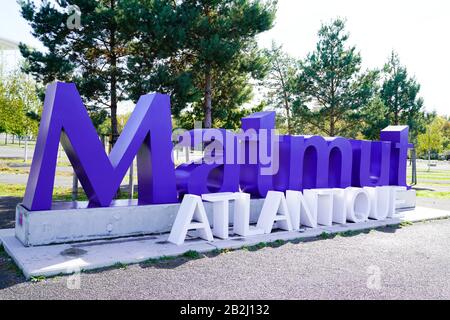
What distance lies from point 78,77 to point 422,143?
3831 cm

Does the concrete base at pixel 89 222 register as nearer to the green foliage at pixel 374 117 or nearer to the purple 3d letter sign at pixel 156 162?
the purple 3d letter sign at pixel 156 162

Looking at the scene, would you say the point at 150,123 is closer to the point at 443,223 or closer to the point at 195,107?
the point at 443,223

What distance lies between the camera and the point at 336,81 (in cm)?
2553

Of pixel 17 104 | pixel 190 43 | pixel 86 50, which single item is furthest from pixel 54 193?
pixel 17 104

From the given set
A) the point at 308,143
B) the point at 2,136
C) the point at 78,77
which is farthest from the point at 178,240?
the point at 2,136

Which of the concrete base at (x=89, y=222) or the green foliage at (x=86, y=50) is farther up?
the green foliage at (x=86, y=50)

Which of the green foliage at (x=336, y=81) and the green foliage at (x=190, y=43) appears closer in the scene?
the green foliage at (x=190, y=43)

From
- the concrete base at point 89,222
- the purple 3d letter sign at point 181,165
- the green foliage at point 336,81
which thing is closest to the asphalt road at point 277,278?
the concrete base at point 89,222

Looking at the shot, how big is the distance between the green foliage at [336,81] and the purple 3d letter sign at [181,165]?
563 inches

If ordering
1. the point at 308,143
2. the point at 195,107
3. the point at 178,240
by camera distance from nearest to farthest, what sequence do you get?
the point at 178,240, the point at 308,143, the point at 195,107

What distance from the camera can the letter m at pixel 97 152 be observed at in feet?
22.8

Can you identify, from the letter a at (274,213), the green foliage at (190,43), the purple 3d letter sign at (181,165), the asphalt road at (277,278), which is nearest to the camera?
the asphalt road at (277,278)

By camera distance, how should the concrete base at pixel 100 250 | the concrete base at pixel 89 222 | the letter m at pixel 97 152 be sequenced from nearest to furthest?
1. the concrete base at pixel 100 250
2. the concrete base at pixel 89 222
3. the letter m at pixel 97 152
